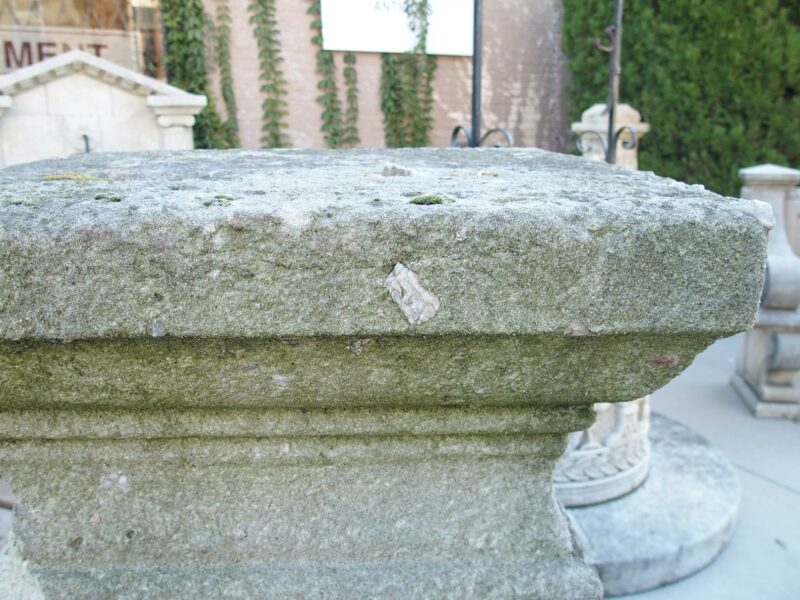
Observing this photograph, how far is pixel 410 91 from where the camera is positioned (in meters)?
7.88

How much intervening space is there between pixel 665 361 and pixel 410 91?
749 cm

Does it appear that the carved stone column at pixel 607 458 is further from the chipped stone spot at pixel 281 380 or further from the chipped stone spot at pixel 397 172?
the chipped stone spot at pixel 281 380

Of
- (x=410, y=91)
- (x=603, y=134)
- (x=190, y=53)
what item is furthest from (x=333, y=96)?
(x=603, y=134)

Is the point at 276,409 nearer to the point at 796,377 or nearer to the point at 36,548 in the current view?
the point at 36,548

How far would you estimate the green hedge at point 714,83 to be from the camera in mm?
5969

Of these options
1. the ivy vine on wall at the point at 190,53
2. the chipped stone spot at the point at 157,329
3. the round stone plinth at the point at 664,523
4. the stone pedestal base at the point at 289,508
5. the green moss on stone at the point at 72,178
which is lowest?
the round stone plinth at the point at 664,523

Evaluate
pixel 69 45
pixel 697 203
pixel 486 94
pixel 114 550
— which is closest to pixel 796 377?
pixel 697 203

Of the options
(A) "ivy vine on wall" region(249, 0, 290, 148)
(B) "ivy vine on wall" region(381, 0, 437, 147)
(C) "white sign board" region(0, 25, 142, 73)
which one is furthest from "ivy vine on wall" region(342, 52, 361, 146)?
(C) "white sign board" region(0, 25, 142, 73)

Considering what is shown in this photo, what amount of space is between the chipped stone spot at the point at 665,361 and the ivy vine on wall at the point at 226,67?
6.99 metres

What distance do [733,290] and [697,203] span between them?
0.10 meters

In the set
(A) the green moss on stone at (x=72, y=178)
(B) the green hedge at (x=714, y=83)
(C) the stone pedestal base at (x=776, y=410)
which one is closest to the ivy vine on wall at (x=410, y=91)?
(B) the green hedge at (x=714, y=83)

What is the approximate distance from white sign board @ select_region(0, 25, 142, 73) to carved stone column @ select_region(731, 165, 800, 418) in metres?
5.96

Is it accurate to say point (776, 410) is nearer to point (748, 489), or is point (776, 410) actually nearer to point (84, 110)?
point (748, 489)

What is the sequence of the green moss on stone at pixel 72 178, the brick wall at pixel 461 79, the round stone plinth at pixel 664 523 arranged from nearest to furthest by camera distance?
the green moss on stone at pixel 72 178, the round stone plinth at pixel 664 523, the brick wall at pixel 461 79
